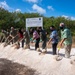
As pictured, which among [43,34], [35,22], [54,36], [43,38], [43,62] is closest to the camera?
[43,62]

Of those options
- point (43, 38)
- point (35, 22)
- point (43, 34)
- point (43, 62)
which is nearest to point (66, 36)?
point (43, 62)

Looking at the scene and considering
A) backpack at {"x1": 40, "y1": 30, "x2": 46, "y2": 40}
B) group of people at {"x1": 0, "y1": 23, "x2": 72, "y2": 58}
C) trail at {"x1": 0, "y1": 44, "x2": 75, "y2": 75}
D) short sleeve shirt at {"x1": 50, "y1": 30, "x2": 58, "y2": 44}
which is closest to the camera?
trail at {"x1": 0, "y1": 44, "x2": 75, "y2": 75}

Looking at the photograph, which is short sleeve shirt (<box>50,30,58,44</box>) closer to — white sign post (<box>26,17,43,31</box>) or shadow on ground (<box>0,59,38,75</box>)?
shadow on ground (<box>0,59,38,75</box>)

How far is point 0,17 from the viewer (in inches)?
1670

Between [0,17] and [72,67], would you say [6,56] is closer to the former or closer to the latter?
[72,67]

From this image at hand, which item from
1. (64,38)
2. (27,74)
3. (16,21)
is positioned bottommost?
(27,74)

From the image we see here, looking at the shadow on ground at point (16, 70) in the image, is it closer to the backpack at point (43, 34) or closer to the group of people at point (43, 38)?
the group of people at point (43, 38)

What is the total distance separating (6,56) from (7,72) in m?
5.82

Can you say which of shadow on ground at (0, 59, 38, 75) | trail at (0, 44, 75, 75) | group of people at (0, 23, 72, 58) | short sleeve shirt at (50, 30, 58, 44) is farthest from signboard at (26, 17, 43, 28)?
shadow on ground at (0, 59, 38, 75)

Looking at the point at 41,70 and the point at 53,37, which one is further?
the point at 53,37

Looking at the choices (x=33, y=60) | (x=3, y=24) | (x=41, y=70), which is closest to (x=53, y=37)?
(x=33, y=60)

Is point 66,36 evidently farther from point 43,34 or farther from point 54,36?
point 43,34

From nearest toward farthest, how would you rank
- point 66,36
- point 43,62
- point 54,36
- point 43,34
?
point 66,36 < point 43,62 < point 54,36 < point 43,34

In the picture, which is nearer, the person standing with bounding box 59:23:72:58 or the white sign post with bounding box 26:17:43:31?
the person standing with bounding box 59:23:72:58
